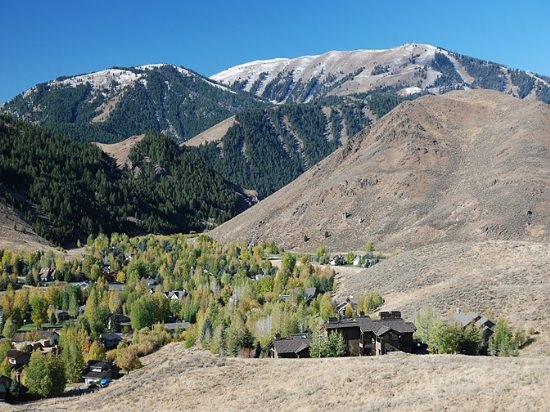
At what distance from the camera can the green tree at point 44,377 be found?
6788cm

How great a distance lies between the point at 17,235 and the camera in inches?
7180

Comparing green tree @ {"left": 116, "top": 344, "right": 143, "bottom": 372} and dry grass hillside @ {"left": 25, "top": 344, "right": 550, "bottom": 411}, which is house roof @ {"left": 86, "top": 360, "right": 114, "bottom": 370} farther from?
dry grass hillside @ {"left": 25, "top": 344, "right": 550, "bottom": 411}

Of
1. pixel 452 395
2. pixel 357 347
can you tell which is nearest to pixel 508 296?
pixel 357 347

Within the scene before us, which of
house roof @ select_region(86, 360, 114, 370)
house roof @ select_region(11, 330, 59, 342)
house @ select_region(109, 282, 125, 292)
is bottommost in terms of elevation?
house roof @ select_region(86, 360, 114, 370)

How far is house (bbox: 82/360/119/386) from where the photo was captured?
71.8 meters

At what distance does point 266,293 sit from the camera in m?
113

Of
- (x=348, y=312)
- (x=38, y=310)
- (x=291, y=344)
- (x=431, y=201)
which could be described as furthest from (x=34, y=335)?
(x=431, y=201)

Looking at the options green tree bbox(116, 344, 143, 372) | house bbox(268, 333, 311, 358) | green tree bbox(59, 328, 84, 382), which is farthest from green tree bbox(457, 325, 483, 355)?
green tree bbox(59, 328, 84, 382)

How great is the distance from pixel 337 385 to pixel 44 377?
36203mm

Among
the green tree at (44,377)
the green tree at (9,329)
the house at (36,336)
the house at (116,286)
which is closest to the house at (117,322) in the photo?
the house at (36,336)

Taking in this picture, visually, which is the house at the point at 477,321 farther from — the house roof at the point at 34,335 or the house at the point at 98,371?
the house roof at the point at 34,335

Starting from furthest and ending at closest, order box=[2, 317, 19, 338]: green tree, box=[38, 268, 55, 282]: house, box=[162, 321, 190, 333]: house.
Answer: box=[38, 268, 55, 282]: house
box=[2, 317, 19, 338]: green tree
box=[162, 321, 190, 333]: house

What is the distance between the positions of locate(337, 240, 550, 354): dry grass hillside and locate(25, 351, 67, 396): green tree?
42.1 meters

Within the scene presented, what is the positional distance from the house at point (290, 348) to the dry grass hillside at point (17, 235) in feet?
395
